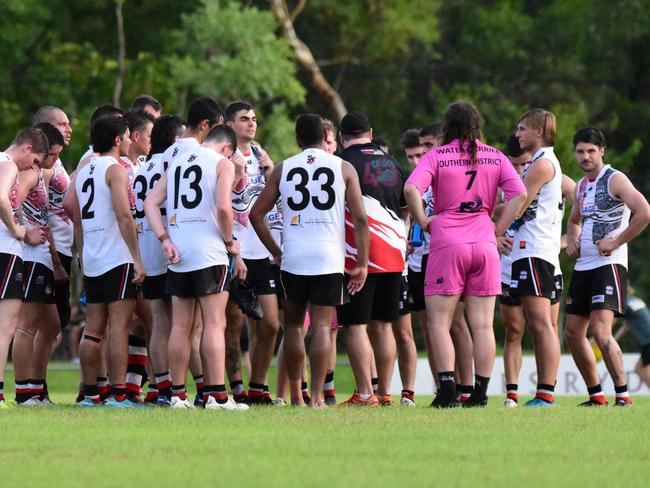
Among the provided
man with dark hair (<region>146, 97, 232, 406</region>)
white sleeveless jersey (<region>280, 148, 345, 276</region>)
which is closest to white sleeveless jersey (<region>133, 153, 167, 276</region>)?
man with dark hair (<region>146, 97, 232, 406</region>)

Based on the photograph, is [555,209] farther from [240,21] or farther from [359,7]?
[359,7]

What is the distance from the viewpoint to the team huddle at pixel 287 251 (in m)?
10.9

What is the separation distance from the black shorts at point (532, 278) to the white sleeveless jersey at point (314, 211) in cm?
170

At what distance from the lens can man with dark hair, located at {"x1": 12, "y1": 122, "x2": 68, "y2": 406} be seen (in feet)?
38.8

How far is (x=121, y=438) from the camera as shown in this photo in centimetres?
866

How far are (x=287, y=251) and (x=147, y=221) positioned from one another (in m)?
1.26

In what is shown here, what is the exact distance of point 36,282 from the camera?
39.0 feet

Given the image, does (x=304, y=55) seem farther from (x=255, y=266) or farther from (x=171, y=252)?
(x=171, y=252)

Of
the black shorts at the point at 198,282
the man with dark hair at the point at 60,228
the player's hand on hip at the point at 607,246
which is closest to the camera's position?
the black shorts at the point at 198,282

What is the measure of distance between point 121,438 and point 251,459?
1230mm

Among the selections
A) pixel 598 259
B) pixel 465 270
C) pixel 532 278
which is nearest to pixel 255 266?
pixel 465 270

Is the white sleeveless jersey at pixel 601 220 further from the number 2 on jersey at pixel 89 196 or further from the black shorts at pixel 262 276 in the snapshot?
the number 2 on jersey at pixel 89 196

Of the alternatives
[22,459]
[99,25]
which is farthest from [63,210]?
[99,25]

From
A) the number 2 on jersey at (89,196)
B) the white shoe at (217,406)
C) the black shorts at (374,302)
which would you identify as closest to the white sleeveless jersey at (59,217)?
the number 2 on jersey at (89,196)
